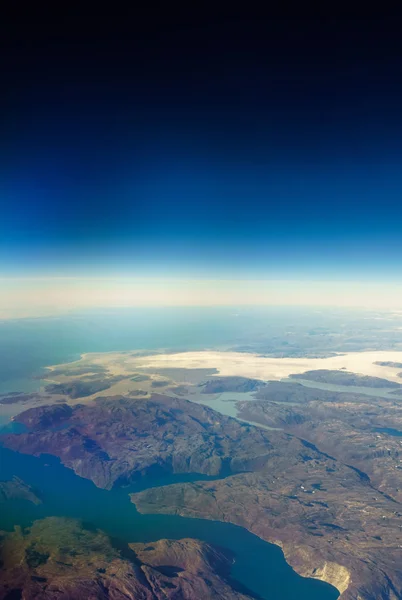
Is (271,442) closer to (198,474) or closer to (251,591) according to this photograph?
(198,474)

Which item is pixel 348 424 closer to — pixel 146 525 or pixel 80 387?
pixel 146 525

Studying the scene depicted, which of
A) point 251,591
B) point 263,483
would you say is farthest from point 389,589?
point 263,483

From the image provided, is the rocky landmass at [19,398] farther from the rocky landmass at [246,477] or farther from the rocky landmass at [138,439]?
the rocky landmass at [246,477]

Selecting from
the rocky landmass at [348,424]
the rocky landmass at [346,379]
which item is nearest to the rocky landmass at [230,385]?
the rocky landmass at [348,424]

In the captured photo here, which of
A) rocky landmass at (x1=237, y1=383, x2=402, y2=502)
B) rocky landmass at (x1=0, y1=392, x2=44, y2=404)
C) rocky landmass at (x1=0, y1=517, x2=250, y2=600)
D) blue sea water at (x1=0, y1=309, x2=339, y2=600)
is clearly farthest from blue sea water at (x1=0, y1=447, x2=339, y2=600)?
rocky landmass at (x1=237, y1=383, x2=402, y2=502)

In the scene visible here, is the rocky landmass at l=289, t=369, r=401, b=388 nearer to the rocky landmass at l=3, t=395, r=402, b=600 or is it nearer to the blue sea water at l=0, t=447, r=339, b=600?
the rocky landmass at l=3, t=395, r=402, b=600

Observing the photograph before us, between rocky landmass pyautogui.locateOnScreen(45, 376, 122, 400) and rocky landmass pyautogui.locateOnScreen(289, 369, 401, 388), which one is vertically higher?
rocky landmass pyautogui.locateOnScreen(45, 376, 122, 400)

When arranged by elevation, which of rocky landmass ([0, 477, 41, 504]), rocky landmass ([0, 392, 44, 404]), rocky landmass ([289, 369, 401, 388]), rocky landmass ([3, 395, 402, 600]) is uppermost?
rocky landmass ([0, 392, 44, 404])
